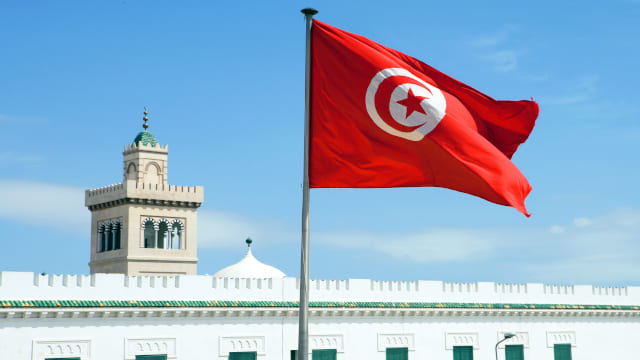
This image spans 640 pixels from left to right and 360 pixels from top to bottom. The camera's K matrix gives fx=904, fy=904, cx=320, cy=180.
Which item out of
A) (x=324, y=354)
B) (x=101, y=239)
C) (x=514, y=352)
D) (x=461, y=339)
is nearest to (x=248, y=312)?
(x=324, y=354)

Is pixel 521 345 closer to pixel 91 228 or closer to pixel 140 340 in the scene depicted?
pixel 140 340

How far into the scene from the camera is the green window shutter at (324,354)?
38219mm

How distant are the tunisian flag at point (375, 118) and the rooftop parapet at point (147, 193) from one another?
42.3m

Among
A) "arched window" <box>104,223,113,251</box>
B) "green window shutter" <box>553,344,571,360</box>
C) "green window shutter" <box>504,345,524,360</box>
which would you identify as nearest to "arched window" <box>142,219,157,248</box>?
"arched window" <box>104,223,113,251</box>

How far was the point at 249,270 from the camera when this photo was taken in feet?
156

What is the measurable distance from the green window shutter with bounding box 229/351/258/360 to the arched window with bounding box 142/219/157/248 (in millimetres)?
23279

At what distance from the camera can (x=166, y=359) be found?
1367 inches

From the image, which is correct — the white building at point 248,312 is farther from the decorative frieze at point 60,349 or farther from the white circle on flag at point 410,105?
the white circle on flag at point 410,105

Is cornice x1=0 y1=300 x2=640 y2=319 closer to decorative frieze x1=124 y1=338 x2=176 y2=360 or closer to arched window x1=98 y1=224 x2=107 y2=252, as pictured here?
decorative frieze x1=124 y1=338 x2=176 y2=360

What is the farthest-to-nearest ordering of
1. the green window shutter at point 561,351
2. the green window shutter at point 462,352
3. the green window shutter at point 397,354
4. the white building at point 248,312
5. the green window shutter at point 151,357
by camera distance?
the green window shutter at point 561,351 → the green window shutter at point 462,352 → the green window shutter at point 397,354 → the green window shutter at point 151,357 → the white building at point 248,312

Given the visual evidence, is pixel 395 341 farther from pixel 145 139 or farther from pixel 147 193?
pixel 145 139

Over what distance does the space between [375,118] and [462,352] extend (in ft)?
93.8

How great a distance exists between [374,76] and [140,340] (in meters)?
20.4

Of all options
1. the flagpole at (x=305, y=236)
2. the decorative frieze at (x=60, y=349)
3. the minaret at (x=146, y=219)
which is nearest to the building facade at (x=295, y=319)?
the decorative frieze at (x=60, y=349)
